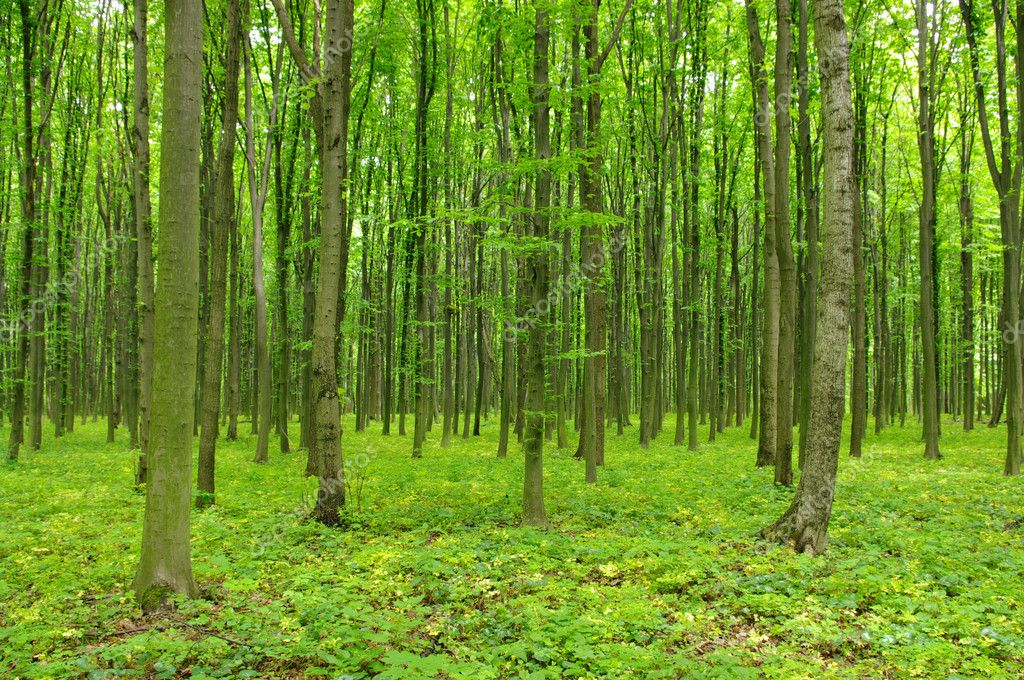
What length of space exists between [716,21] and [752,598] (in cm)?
1856

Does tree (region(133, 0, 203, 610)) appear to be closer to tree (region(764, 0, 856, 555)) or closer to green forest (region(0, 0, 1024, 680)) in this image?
green forest (region(0, 0, 1024, 680))

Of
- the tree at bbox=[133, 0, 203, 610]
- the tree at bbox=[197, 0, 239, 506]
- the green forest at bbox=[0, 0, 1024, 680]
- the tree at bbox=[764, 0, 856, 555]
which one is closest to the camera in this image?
the green forest at bbox=[0, 0, 1024, 680]

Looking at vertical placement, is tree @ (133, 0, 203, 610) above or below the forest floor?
above

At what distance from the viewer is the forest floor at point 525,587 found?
428cm

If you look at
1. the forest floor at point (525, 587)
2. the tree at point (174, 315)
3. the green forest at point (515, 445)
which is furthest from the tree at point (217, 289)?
the tree at point (174, 315)

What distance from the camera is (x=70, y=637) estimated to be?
4.49 meters

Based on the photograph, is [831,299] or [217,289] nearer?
[831,299]

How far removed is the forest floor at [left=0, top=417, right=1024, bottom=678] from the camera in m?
4.28

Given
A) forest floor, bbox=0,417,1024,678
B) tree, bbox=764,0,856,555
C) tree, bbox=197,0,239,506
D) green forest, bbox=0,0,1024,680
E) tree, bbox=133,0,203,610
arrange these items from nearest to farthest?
forest floor, bbox=0,417,1024,678
green forest, bbox=0,0,1024,680
tree, bbox=133,0,203,610
tree, bbox=764,0,856,555
tree, bbox=197,0,239,506

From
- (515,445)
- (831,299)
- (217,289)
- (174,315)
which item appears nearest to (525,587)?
(174,315)

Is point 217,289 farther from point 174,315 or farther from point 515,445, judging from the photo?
point 515,445

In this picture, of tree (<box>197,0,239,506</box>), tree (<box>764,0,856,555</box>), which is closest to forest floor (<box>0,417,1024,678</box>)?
tree (<box>764,0,856,555</box>)

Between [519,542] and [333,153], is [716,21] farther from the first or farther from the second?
[519,542]

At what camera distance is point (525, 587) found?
588 centimetres
